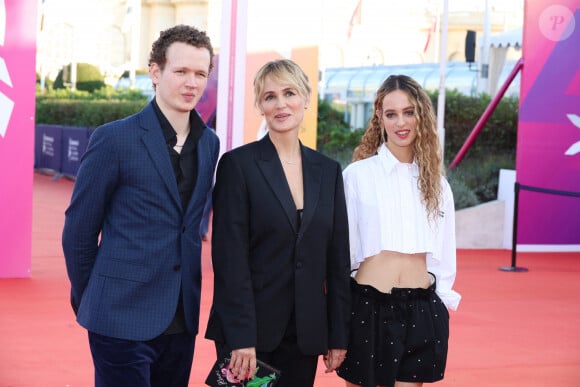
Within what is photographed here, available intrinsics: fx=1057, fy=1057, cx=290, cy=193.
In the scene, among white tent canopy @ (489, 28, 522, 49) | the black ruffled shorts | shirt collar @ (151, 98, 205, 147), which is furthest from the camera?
white tent canopy @ (489, 28, 522, 49)

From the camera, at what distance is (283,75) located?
372 centimetres

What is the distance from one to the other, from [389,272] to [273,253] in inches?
22.5

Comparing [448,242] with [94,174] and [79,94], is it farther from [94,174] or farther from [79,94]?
[79,94]

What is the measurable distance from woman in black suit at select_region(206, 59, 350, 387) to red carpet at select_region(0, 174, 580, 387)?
2.56 metres

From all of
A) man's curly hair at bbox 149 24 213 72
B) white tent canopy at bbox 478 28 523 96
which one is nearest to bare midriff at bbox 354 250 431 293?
man's curly hair at bbox 149 24 213 72

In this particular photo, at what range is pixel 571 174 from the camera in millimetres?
13531

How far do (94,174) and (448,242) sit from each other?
1492mm

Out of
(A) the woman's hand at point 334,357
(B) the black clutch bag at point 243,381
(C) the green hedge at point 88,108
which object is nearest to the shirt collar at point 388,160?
(A) the woman's hand at point 334,357

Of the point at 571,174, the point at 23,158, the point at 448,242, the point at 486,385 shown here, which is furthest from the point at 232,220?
the point at 571,174

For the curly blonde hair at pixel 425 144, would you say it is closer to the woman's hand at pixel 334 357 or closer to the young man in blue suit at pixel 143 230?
the woman's hand at pixel 334 357

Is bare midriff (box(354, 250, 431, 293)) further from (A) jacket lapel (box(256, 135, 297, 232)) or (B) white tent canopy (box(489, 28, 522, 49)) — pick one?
(B) white tent canopy (box(489, 28, 522, 49))

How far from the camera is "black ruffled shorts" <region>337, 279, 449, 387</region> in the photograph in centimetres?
398

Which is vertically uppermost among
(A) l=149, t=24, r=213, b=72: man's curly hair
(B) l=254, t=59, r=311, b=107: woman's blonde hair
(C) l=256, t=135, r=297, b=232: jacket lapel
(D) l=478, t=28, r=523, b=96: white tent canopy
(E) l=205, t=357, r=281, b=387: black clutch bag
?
(D) l=478, t=28, r=523, b=96: white tent canopy

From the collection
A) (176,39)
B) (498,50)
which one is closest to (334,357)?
(176,39)
